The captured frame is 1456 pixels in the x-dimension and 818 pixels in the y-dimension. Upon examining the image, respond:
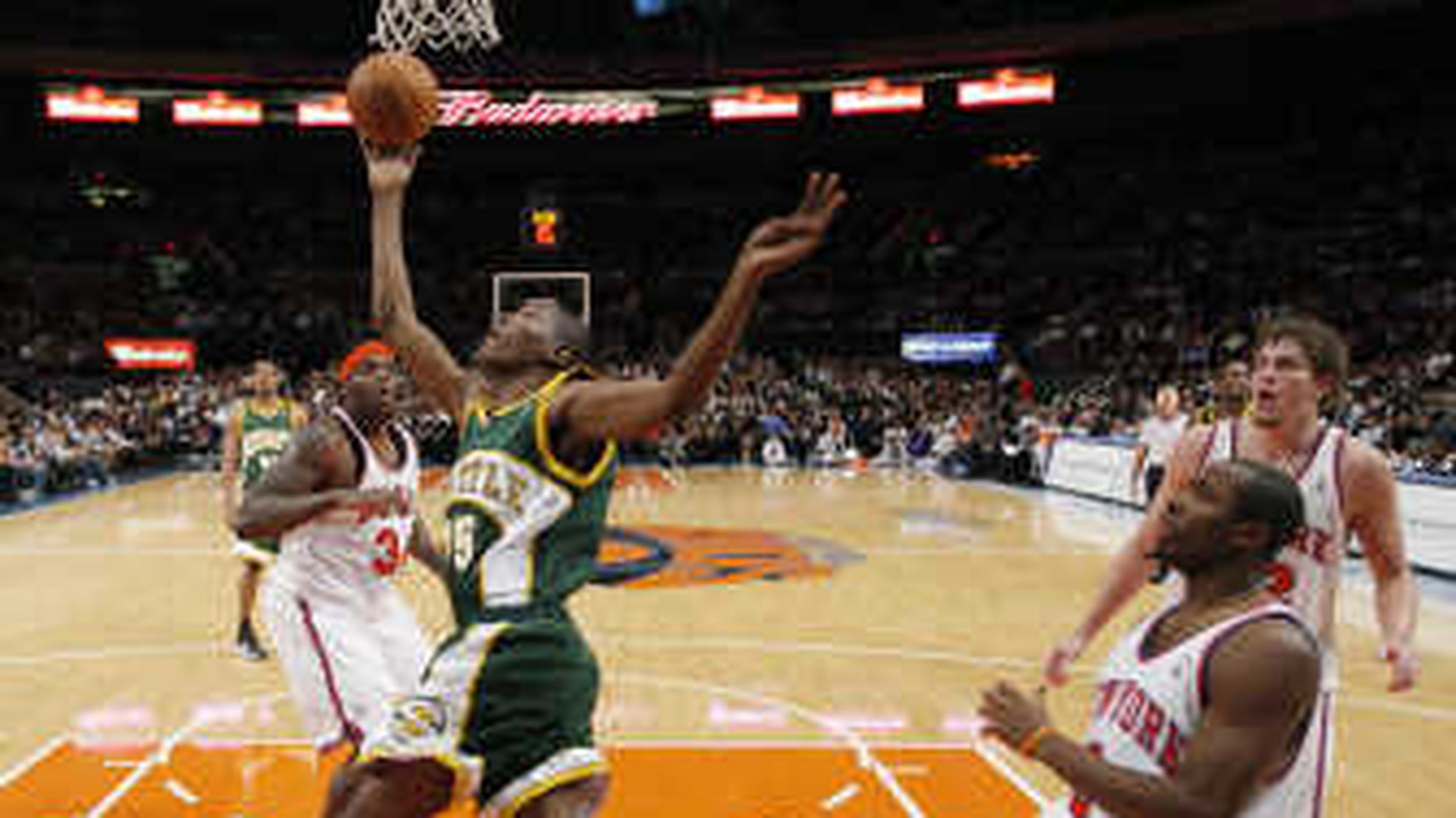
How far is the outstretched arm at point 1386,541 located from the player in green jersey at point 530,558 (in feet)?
5.97

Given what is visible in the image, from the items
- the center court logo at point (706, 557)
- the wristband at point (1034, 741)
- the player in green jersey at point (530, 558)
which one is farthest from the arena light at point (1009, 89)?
the wristband at point (1034, 741)

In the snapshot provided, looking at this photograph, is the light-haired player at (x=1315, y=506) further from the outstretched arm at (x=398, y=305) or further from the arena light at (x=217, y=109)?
the arena light at (x=217, y=109)

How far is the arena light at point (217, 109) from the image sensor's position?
24438 millimetres

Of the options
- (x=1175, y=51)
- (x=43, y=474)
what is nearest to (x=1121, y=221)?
(x=1175, y=51)

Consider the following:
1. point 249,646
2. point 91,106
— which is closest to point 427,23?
point 249,646

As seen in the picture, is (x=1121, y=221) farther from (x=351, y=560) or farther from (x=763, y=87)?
(x=351, y=560)

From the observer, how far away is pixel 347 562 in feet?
12.7

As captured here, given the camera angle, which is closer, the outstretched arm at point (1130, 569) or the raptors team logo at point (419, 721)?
the raptors team logo at point (419, 721)

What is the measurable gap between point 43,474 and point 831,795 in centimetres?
1580

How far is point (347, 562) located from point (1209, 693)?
293 cm

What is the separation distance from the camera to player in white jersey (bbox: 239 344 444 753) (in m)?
3.62

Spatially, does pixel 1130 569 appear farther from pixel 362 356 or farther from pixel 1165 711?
pixel 362 356

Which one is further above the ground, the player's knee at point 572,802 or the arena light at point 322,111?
the arena light at point 322,111

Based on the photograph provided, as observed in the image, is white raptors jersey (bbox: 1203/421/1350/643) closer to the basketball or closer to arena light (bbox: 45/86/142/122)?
the basketball
